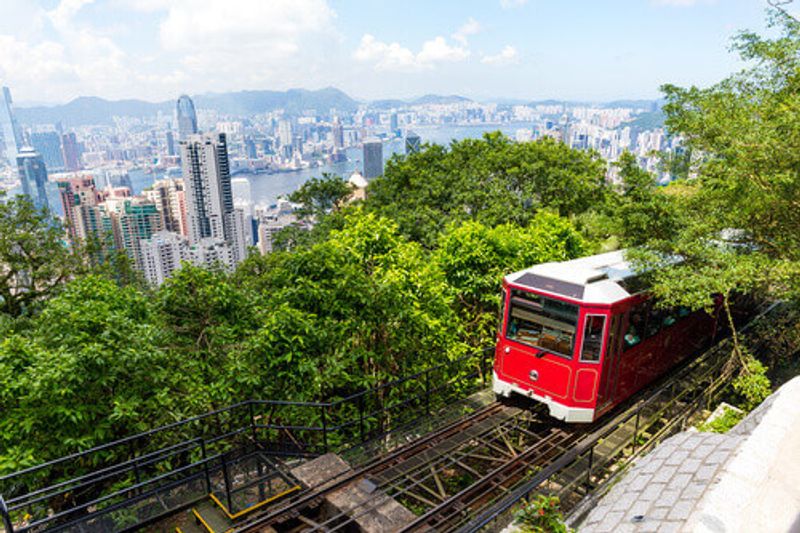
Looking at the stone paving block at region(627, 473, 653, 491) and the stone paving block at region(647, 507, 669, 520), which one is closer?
the stone paving block at region(647, 507, 669, 520)

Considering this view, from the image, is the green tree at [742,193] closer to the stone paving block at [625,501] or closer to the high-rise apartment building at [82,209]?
the stone paving block at [625,501]

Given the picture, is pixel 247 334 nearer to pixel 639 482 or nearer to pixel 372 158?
pixel 639 482

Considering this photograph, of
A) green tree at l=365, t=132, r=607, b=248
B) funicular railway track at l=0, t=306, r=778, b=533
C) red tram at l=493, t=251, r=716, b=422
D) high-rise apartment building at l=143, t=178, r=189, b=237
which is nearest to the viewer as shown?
funicular railway track at l=0, t=306, r=778, b=533

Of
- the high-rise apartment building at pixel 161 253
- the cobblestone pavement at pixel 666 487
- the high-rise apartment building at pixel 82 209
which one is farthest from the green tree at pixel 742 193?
the high-rise apartment building at pixel 82 209

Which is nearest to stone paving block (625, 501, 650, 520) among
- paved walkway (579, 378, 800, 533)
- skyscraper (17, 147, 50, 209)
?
paved walkway (579, 378, 800, 533)

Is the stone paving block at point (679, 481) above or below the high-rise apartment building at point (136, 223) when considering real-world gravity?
above

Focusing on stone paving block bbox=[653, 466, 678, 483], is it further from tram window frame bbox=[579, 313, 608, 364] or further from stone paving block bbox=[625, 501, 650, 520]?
tram window frame bbox=[579, 313, 608, 364]

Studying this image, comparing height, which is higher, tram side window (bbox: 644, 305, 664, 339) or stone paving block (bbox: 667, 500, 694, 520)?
stone paving block (bbox: 667, 500, 694, 520)
